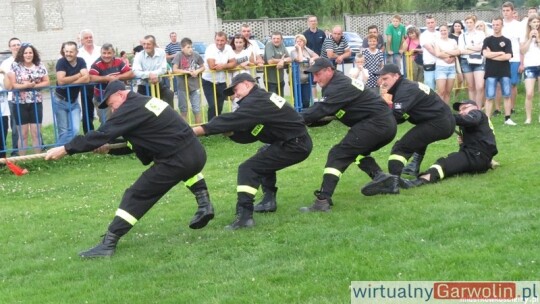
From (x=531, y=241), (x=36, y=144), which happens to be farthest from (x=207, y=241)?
(x=36, y=144)

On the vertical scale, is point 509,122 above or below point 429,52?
below

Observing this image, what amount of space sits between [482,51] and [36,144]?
337 inches

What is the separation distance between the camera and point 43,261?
28.8 ft

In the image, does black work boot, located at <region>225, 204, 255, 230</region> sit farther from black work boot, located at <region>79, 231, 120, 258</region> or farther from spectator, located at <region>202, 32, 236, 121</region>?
spectator, located at <region>202, 32, 236, 121</region>

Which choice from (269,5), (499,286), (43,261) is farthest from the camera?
(269,5)

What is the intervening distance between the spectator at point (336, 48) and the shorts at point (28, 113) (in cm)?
628

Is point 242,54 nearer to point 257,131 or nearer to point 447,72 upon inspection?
point 447,72

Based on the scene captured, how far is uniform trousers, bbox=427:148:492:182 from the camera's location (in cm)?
1146

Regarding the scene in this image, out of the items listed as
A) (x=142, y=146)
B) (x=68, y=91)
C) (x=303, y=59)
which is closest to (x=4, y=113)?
(x=68, y=91)

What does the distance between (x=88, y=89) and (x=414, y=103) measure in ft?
20.8

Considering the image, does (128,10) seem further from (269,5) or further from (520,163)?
(520,163)

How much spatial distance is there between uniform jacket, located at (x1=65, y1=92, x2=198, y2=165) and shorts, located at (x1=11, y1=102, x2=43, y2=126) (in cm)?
583

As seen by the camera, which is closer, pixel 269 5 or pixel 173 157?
pixel 173 157

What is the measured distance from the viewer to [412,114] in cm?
1151
